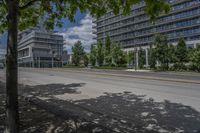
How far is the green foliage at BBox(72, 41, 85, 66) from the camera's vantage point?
308 feet

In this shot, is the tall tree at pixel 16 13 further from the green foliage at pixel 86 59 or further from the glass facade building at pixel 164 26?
the green foliage at pixel 86 59

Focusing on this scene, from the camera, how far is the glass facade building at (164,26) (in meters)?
77.9

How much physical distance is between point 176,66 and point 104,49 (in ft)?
109

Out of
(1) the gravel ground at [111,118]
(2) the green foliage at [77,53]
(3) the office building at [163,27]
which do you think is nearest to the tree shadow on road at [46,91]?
(1) the gravel ground at [111,118]

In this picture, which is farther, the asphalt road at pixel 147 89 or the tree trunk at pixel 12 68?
the asphalt road at pixel 147 89

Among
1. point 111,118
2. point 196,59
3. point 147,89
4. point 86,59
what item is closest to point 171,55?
point 196,59

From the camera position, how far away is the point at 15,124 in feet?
17.4

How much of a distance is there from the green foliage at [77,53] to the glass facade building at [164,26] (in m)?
18.8

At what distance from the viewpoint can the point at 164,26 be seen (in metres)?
88.6

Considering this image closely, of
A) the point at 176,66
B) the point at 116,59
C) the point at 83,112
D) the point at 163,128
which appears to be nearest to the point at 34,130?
the point at 83,112

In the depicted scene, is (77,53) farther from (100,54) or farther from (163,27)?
(163,27)

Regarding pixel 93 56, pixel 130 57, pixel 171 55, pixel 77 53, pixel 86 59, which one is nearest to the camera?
pixel 171 55

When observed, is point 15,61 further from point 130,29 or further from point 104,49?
point 130,29

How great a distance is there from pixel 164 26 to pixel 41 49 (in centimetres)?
6215
